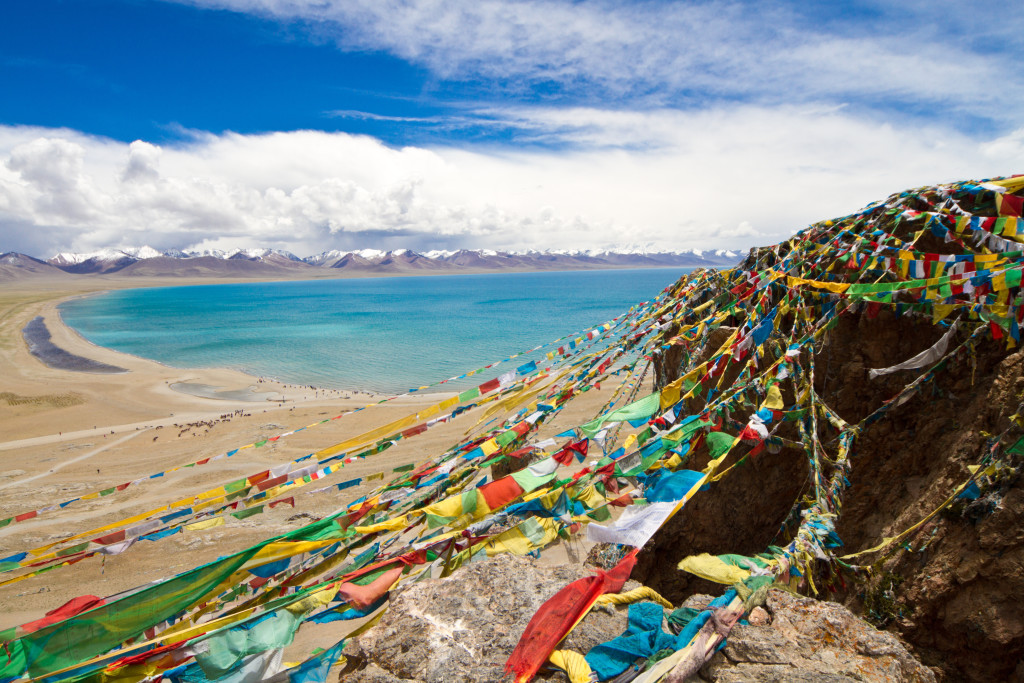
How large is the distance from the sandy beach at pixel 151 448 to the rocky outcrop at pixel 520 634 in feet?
13.6

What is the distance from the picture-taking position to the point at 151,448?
2050cm

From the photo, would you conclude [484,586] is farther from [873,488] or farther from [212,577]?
[873,488]

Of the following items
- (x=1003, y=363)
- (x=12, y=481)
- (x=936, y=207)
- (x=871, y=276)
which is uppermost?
(x=936, y=207)

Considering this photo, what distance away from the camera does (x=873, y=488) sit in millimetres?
4078

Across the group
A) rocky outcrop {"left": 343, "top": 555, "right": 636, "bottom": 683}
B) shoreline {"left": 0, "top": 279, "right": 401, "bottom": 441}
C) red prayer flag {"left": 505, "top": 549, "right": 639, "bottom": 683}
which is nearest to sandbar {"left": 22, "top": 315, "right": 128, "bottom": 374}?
shoreline {"left": 0, "top": 279, "right": 401, "bottom": 441}

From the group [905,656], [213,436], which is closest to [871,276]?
[905,656]

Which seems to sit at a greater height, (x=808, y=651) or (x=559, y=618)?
(x=808, y=651)

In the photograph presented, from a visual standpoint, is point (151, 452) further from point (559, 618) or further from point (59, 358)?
point (59, 358)

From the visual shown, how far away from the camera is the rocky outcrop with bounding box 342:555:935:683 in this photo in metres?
2.38

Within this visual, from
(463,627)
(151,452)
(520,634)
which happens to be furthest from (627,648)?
(151,452)

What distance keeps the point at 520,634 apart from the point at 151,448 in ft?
74.6

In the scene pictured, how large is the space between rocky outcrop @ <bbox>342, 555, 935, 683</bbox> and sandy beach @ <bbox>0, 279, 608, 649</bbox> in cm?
416

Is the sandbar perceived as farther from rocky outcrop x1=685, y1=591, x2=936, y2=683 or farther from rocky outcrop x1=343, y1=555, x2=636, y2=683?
rocky outcrop x1=685, y1=591, x2=936, y2=683

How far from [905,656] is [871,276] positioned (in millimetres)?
3715
